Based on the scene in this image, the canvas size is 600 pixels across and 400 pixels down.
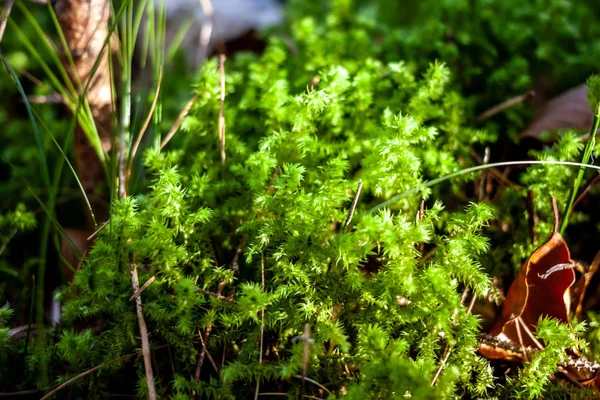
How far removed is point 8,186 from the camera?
65.0 inches

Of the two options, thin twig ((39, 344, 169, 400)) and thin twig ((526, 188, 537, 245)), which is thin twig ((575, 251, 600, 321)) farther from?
thin twig ((39, 344, 169, 400))

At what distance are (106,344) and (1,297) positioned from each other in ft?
1.44

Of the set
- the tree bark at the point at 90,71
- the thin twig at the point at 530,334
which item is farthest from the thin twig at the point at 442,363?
the tree bark at the point at 90,71

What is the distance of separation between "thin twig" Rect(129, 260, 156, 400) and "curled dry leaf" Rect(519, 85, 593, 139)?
1.20 m

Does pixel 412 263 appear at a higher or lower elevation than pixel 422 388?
higher

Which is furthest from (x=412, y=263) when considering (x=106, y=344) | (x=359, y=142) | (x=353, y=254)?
(x=106, y=344)

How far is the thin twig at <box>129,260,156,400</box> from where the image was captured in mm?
951

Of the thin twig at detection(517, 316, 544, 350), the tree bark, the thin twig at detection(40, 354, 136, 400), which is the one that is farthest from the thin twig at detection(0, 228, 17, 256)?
the thin twig at detection(517, 316, 544, 350)

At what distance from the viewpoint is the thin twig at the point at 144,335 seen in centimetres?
95

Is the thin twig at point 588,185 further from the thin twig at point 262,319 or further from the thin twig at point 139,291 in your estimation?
the thin twig at point 139,291

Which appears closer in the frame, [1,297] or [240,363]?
[240,363]

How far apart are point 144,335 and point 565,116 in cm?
137

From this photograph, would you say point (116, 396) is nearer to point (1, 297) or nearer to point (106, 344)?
point (106, 344)

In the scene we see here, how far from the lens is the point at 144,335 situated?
1.03 m
